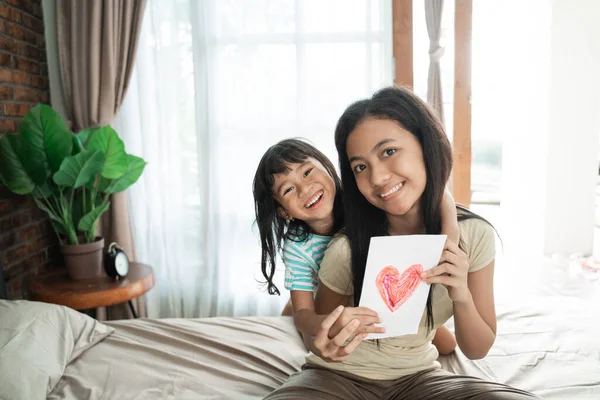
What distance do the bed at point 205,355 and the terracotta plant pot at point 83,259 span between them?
61cm

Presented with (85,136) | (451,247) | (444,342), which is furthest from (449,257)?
(85,136)

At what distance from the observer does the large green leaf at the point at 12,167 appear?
2.06 m

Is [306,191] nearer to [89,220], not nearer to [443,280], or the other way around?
[443,280]

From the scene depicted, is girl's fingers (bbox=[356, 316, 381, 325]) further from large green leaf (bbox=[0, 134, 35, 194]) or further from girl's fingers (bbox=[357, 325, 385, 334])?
large green leaf (bbox=[0, 134, 35, 194])

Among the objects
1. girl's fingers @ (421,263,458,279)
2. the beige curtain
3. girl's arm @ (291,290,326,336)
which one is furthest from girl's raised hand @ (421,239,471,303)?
the beige curtain

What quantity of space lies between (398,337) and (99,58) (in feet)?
7.49

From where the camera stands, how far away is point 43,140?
82.5 inches

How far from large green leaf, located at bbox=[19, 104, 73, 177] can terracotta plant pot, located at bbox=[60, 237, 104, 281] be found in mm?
343

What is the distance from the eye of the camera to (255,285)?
2918 millimetres

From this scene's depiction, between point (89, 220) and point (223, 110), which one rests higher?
point (223, 110)

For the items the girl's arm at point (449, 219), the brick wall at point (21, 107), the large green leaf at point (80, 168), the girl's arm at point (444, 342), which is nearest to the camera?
the girl's arm at point (449, 219)

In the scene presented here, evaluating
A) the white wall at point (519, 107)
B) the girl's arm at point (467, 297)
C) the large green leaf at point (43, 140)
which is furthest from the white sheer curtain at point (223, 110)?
the girl's arm at point (467, 297)

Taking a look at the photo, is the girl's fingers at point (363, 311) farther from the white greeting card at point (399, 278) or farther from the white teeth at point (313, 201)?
the white teeth at point (313, 201)

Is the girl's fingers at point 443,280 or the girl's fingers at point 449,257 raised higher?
the girl's fingers at point 449,257
